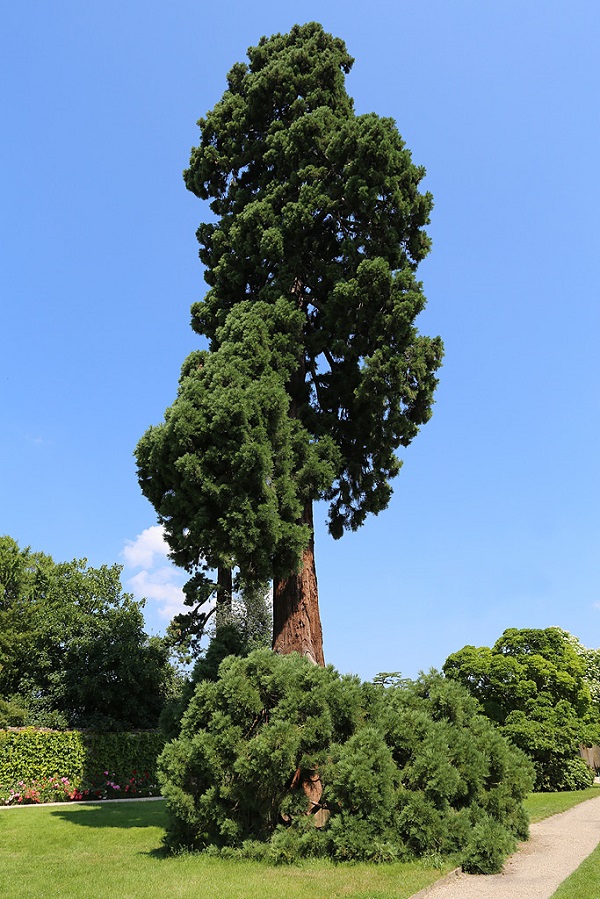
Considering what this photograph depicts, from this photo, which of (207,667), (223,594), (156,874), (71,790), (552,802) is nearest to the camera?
(156,874)

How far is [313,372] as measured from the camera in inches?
531

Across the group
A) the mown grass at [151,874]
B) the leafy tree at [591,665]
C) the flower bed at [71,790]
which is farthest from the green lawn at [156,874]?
the leafy tree at [591,665]

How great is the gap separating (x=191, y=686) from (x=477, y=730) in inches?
172

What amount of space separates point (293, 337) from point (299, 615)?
524 cm

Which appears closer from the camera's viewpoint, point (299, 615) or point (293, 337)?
point (299, 615)

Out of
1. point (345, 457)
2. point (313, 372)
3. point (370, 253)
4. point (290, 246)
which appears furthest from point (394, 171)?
point (345, 457)

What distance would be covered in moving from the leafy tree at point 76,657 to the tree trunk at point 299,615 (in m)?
8.62

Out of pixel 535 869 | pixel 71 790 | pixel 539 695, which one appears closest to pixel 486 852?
pixel 535 869

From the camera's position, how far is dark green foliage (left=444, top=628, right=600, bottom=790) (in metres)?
17.5

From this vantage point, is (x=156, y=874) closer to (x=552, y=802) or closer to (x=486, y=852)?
(x=486, y=852)

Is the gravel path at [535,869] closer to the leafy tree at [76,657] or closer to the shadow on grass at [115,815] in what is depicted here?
the shadow on grass at [115,815]

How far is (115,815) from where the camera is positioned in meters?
12.1

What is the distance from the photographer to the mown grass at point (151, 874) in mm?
6078

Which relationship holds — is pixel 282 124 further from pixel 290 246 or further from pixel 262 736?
pixel 262 736
